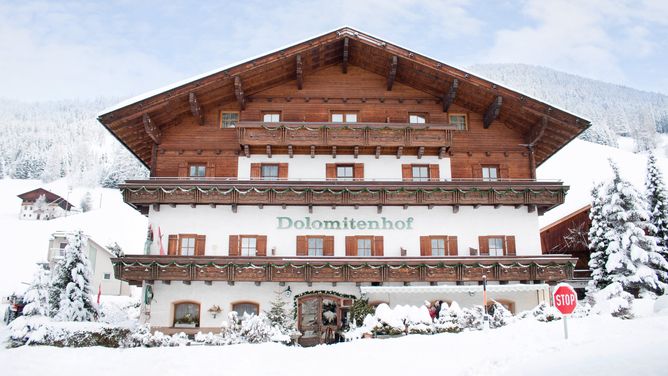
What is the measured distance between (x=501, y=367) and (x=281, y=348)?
6875mm

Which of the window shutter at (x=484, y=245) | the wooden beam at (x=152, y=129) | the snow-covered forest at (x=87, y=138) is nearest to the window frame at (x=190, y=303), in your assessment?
the wooden beam at (x=152, y=129)

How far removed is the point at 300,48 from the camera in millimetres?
25453

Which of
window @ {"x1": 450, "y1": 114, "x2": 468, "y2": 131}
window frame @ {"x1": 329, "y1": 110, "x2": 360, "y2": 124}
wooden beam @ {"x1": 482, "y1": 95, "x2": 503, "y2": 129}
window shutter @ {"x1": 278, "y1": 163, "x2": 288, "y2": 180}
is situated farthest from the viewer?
window @ {"x1": 450, "y1": 114, "x2": 468, "y2": 131}

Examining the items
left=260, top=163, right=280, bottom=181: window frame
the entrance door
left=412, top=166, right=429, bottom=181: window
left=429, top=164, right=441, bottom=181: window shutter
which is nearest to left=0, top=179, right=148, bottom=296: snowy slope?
left=260, top=163, right=280, bottom=181: window frame

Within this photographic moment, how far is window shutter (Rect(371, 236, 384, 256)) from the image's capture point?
24.8m

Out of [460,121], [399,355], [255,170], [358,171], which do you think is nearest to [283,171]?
[255,170]

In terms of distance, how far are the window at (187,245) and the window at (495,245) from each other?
12.7 m

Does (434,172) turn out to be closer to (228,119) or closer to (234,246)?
(234,246)

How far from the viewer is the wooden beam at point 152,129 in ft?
81.0

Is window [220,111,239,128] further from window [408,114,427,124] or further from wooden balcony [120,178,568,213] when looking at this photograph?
window [408,114,427,124]

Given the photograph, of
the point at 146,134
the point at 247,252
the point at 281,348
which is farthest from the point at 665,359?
the point at 146,134

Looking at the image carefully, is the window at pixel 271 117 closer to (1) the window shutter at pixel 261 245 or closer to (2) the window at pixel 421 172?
(1) the window shutter at pixel 261 245

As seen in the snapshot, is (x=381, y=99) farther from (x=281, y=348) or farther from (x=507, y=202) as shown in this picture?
(x=281, y=348)

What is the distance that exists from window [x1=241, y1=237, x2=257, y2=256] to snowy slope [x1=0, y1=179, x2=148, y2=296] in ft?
89.6
